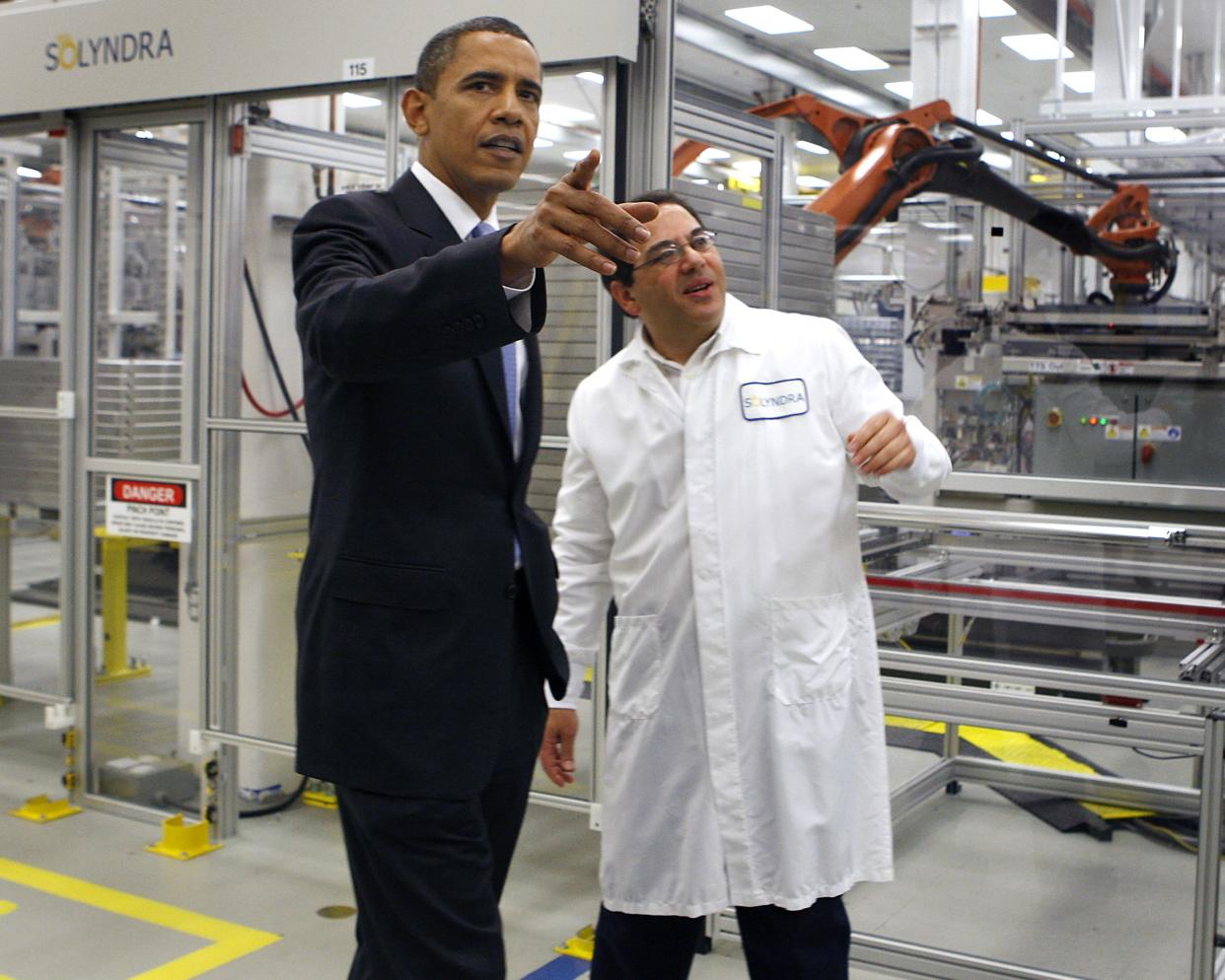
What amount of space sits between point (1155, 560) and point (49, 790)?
151 inches

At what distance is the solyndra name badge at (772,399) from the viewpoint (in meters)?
2.32

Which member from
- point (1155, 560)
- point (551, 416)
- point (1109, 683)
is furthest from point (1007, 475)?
point (551, 416)

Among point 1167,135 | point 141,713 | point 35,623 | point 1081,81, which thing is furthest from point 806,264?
point 35,623

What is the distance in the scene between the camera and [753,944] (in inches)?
90.0

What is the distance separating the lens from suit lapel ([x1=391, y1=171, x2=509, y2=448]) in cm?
171

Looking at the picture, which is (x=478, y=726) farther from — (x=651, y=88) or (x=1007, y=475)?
(x=1007, y=475)

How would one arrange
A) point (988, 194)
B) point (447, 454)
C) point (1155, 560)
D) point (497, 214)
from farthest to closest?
point (988, 194) → point (497, 214) → point (1155, 560) → point (447, 454)

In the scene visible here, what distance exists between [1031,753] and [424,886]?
14.2 ft

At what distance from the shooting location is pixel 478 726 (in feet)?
5.65

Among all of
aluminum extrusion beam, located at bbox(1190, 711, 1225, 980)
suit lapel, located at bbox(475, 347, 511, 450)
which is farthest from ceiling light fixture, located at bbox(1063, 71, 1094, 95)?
suit lapel, located at bbox(475, 347, 511, 450)

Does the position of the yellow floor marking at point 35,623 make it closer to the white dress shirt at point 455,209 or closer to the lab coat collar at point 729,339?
the lab coat collar at point 729,339

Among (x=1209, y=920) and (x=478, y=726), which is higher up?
(x=478, y=726)

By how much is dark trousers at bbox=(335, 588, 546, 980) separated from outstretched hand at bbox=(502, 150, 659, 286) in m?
0.70

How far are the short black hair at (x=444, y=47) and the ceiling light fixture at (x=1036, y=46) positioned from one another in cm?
372
